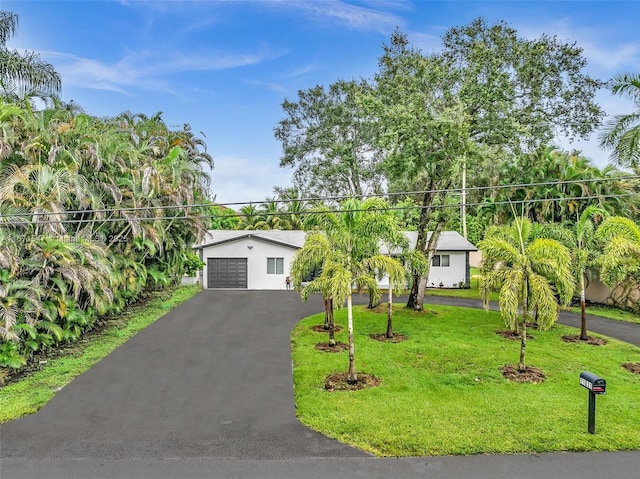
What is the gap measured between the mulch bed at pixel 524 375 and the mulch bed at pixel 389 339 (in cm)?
329

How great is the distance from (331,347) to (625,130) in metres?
12.0

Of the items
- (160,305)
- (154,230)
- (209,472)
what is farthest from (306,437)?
(160,305)

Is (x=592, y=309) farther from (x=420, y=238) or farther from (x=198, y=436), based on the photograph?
(x=198, y=436)

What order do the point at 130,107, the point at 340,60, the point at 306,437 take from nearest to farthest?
the point at 306,437, the point at 340,60, the point at 130,107

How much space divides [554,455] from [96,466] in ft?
22.7

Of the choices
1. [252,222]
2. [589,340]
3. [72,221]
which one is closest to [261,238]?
[252,222]

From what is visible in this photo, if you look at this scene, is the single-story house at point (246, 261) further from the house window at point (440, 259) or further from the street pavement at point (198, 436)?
the street pavement at point (198, 436)

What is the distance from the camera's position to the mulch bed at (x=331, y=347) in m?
11.1

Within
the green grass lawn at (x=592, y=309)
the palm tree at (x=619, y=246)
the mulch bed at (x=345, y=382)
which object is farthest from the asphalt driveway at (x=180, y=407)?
the palm tree at (x=619, y=246)

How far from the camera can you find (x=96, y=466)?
5762 millimetres

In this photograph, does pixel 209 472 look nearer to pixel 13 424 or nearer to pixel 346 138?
pixel 13 424

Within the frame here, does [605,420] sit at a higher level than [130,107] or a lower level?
lower

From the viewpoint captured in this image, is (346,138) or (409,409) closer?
(409,409)

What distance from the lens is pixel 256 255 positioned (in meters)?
21.4
